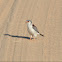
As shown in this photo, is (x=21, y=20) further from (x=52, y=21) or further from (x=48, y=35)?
(x=48, y=35)

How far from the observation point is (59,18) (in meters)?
18.7

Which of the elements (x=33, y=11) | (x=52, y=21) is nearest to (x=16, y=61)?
(x=52, y=21)

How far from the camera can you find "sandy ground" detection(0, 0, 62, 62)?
11.9 meters

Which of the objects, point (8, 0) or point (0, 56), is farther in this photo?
point (8, 0)

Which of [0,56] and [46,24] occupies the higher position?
[46,24]

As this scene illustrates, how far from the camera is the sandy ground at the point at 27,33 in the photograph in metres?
11.9

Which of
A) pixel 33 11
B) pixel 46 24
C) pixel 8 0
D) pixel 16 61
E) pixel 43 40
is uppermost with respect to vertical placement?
pixel 8 0

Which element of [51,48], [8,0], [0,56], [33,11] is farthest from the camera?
[8,0]

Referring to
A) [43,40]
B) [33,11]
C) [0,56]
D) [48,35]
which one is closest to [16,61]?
[0,56]

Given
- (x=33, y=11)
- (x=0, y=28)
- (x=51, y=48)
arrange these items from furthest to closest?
(x=33, y=11), (x=0, y=28), (x=51, y=48)

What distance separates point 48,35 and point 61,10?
621 cm

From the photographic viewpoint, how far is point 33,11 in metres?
20.6

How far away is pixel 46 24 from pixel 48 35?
2299 mm

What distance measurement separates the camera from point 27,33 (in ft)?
51.2
